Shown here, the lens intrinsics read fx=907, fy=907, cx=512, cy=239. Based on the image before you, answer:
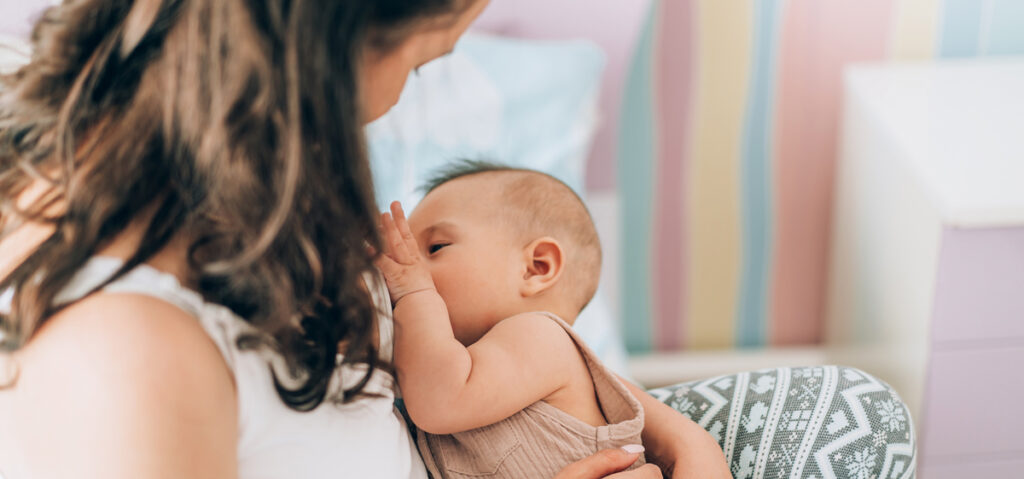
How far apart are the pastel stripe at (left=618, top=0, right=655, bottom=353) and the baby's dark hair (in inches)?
32.0

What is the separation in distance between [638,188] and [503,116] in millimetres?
405

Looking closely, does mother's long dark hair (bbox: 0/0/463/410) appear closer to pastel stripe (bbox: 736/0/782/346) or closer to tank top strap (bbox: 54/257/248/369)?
tank top strap (bbox: 54/257/248/369)

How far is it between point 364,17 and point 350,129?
73mm

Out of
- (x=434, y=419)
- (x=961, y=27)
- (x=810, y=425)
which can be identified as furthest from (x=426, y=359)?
(x=961, y=27)

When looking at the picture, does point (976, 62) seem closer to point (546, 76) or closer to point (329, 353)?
point (546, 76)

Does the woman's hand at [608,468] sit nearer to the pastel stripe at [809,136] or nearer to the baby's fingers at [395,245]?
the baby's fingers at [395,245]

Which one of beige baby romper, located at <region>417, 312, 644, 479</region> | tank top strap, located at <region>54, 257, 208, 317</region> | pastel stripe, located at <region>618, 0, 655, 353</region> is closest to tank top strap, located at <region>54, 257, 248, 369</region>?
tank top strap, located at <region>54, 257, 208, 317</region>

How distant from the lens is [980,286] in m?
1.21

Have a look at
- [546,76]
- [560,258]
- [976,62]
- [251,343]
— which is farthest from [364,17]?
[976,62]

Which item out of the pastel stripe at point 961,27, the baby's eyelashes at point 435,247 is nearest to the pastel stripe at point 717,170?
the pastel stripe at point 961,27

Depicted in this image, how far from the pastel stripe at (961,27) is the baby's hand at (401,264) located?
4.18 feet

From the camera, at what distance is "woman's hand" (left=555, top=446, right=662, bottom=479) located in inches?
30.7

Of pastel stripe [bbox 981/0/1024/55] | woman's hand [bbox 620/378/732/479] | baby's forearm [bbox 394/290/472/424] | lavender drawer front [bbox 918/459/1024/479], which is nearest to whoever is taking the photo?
baby's forearm [bbox 394/290/472/424]

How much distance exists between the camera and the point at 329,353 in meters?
0.66
